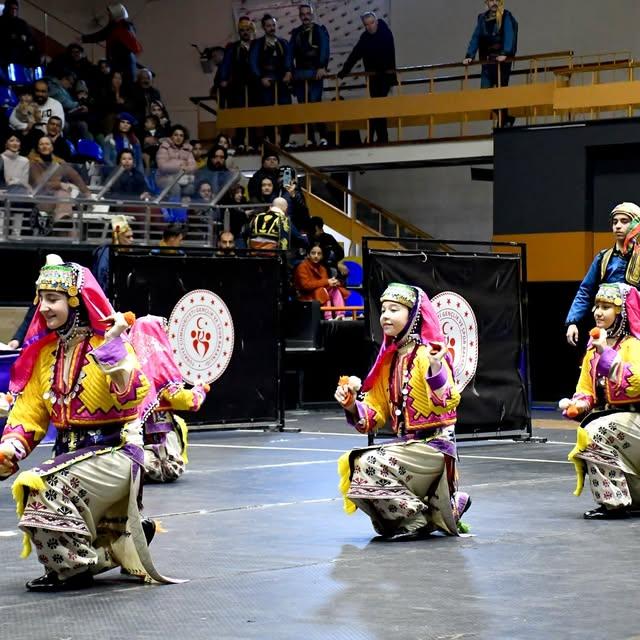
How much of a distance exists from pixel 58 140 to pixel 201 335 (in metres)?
6.21

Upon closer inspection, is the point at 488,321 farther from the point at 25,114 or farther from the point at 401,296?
the point at 25,114

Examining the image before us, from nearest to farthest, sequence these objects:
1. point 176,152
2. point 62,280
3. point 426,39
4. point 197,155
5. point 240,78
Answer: point 62,280, point 176,152, point 197,155, point 240,78, point 426,39

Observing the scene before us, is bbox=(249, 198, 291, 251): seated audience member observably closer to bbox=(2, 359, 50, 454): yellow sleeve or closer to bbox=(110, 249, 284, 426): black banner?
bbox=(110, 249, 284, 426): black banner

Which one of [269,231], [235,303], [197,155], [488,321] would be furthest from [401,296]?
[197,155]

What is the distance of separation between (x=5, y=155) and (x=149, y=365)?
294 inches

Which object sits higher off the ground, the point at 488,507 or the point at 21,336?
the point at 21,336

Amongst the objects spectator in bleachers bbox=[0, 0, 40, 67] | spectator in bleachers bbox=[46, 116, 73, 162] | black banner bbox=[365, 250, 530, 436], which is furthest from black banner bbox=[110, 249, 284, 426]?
spectator in bleachers bbox=[0, 0, 40, 67]

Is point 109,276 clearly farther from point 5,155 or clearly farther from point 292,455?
point 5,155

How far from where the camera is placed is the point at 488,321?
13.8m

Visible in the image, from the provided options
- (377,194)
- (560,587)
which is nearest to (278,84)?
(377,194)

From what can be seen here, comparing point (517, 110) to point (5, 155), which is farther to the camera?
point (517, 110)

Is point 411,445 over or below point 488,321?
below

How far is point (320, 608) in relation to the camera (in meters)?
6.08

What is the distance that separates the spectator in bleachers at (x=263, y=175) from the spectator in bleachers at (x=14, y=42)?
164 inches
